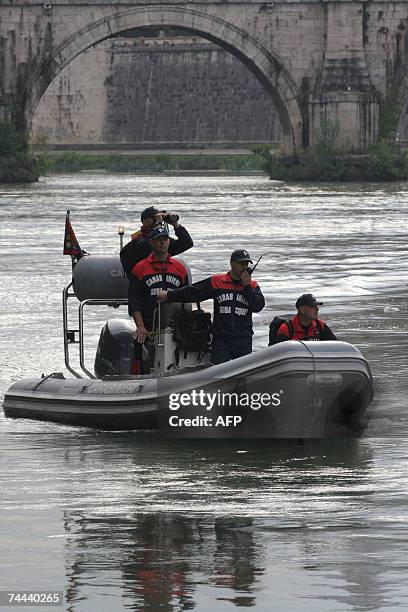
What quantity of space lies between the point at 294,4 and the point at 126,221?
31465 millimetres

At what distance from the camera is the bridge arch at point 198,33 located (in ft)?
229

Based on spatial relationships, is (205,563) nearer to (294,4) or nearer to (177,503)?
(177,503)

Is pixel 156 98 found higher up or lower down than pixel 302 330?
higher up

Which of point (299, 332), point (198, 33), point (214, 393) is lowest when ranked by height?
point (214, 393)

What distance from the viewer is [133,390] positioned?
1312 centimetres

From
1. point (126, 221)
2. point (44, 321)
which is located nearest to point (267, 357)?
point (44, 321)

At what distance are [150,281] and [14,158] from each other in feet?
181

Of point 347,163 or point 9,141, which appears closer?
point 9,141

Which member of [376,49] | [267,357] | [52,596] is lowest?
[52,596]

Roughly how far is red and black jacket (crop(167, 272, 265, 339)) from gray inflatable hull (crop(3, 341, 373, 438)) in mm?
586

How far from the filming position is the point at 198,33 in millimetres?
71375

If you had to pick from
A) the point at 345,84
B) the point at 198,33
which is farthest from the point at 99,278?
the point at 198,33

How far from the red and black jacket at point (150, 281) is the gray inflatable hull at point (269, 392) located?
0.72 m

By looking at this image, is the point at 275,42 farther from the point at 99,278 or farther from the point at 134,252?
the point at 134,252
